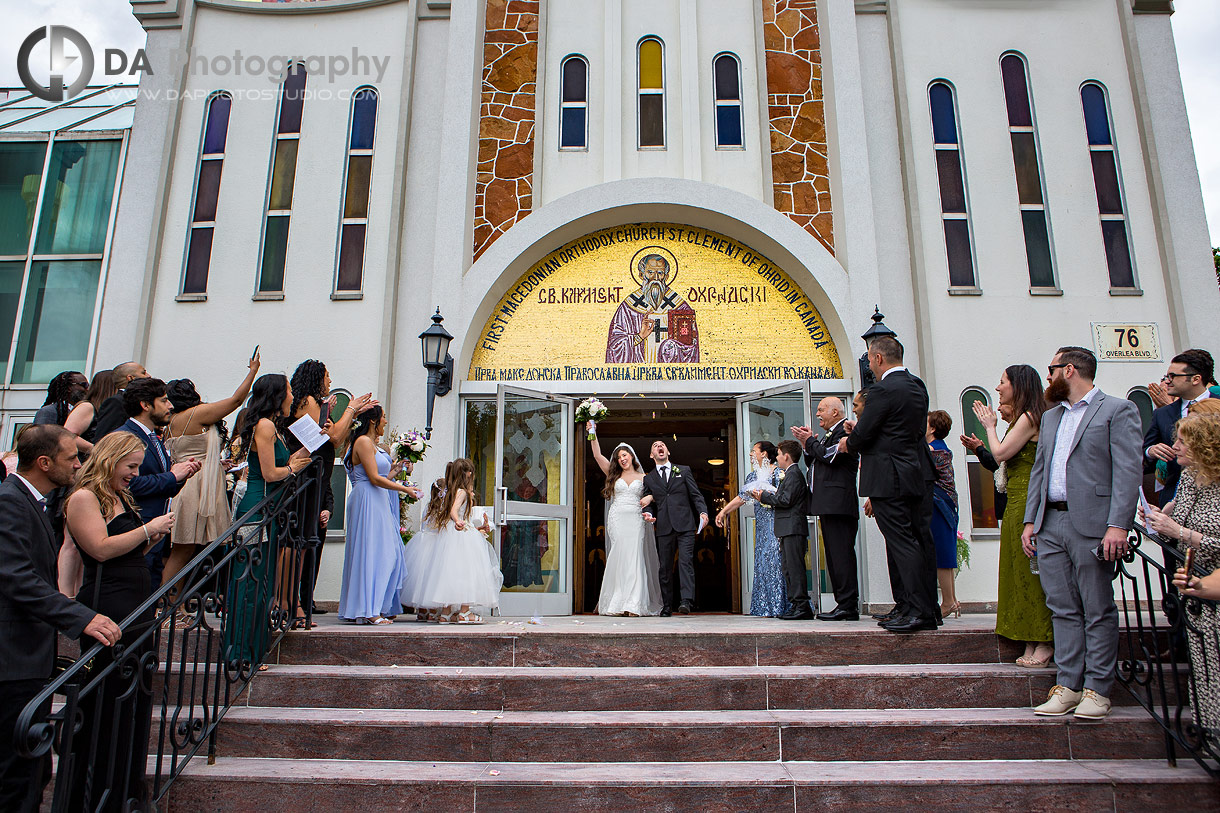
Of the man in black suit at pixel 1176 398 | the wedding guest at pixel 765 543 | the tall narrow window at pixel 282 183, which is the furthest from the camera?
the tall narrow window at pixel 282 183

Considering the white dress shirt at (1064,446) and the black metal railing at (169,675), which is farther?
the white dress shirt at (1064,446)

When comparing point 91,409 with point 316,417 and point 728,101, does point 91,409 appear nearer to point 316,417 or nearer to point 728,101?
point 316,417

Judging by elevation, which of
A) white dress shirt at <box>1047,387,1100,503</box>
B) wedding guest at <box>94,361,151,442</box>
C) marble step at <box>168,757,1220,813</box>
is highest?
wedding guest at <box>94,361,151,442</box>

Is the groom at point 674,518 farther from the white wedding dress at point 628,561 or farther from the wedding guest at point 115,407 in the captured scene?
the wedding guest at point 115,407

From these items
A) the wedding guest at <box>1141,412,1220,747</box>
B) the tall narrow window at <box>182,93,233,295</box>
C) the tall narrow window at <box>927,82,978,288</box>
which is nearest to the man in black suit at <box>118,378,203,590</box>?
the tall narrow window at <box>182,93,233,295</box>

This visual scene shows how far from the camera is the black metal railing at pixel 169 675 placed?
356cm

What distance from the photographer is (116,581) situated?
4.02 metres

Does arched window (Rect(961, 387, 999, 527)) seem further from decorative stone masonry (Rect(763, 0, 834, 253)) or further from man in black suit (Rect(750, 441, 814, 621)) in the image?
decorative stone masonry (Rect(763, 0, 834, 253))

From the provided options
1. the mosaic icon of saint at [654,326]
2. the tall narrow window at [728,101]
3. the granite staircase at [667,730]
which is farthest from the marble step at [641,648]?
the tall narrow window at [728,101]

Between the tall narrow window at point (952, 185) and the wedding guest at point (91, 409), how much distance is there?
9164mm

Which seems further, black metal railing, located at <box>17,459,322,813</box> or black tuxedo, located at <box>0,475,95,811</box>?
black metal railing, located at <box>17,459,322,813</box>

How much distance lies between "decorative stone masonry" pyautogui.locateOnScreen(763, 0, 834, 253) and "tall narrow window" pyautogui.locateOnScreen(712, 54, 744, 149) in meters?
0.42

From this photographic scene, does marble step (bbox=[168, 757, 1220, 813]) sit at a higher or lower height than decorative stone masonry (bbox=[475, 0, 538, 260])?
lower

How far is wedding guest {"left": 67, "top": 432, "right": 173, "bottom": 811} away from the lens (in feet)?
12.6
